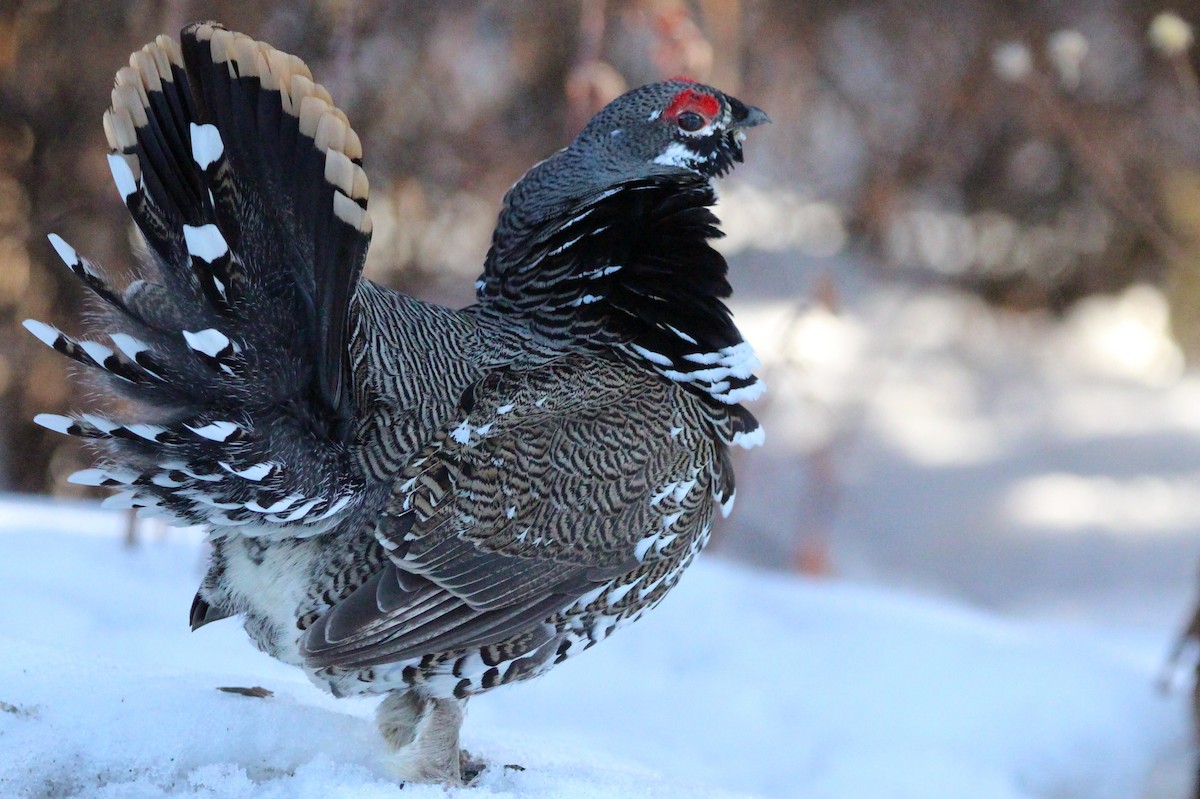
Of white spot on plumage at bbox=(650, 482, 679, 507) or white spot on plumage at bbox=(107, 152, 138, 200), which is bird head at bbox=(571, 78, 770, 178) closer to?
white spot on plumage at bbox=(650, 482, 679, 507)

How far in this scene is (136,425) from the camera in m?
2.21

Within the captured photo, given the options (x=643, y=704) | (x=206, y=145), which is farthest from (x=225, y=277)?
(x=643, y=704)

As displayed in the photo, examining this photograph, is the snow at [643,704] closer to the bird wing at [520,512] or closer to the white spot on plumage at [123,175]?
the bird wing at [520,512]

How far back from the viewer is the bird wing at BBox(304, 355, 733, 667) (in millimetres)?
2340

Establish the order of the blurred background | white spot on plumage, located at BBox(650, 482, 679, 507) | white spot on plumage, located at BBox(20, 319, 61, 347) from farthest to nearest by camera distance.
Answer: the blurred background
white spot on plumage, located at BBox(650, 482, 679, 507)
white spot on plumage, located at BBox(20, 319, 61, 347)

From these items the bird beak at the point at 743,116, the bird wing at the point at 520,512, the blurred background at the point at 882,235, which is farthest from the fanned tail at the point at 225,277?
the blurred background at the point at 882,235

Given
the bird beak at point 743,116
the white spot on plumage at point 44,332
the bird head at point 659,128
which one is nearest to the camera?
the white spot on plumage at point 44,332

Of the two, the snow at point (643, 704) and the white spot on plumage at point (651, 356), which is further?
the white spot on plumage at point (651, 356)

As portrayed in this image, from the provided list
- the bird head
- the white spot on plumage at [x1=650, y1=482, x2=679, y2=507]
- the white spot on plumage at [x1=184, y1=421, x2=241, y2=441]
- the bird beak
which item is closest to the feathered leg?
the white spot on plumage at [x1=650, y1=482, x2=679, y2=507]

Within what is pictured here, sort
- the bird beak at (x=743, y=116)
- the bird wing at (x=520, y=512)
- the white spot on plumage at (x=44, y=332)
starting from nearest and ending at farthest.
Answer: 1. the white spot on plumage at (x=44, y=332)
2. the bird wing at (x=520, y=512)
3. the bird beak at (x=743, y=116)

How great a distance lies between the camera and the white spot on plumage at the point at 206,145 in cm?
216

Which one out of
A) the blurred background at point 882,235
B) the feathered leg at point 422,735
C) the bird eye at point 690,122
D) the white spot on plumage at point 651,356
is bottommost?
the feathered leg at point 422,735

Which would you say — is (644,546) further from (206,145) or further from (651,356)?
(206,145)

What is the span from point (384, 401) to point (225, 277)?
1.36 feet
